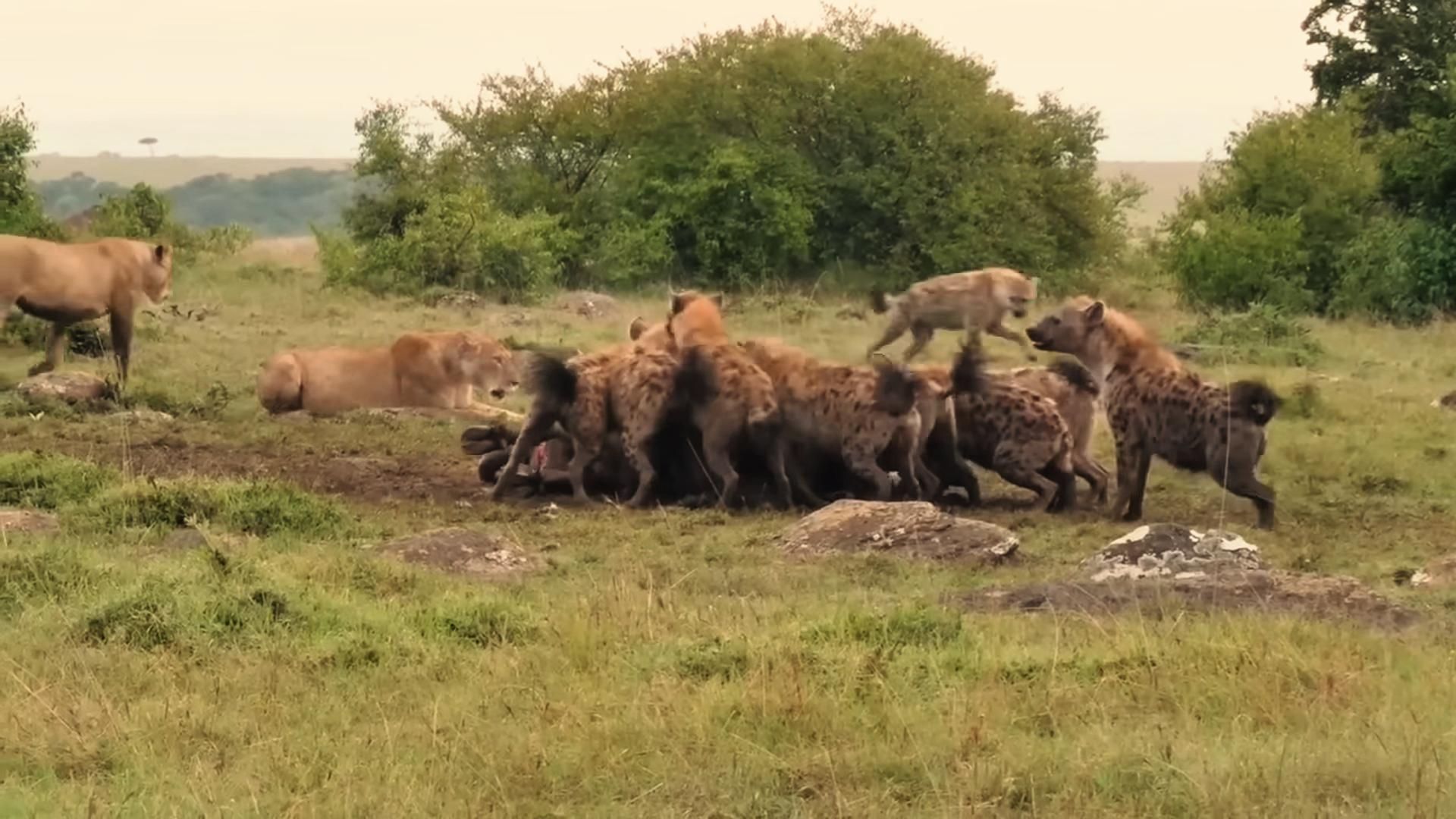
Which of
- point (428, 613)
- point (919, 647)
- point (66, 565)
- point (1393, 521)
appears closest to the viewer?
point (919, 647)

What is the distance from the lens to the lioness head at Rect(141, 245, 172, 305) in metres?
13.0

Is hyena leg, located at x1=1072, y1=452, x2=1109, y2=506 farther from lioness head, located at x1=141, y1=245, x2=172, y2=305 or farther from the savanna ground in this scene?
lioness head, located at x1=141, y1=245, x2=172, y2=305

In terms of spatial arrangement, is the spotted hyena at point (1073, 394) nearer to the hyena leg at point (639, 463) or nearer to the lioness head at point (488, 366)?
the hyena leg at point (639, 463)

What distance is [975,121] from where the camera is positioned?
2408 cm

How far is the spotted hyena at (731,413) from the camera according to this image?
30.0 feet

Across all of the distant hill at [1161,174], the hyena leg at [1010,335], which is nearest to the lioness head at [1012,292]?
the hyena leg at [1010,335]

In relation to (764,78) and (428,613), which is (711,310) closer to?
(428,613)

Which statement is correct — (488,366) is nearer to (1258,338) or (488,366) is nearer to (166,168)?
Answer: (1258,338)

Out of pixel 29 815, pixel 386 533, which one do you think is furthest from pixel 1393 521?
pixel 29 815

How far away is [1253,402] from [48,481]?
539 centimetres

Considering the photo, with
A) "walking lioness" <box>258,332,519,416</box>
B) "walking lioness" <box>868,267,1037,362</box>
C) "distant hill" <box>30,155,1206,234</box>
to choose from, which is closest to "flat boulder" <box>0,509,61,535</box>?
"walking lioness" <box>258,332,519,416</box>

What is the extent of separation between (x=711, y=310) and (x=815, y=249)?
14.1 meters

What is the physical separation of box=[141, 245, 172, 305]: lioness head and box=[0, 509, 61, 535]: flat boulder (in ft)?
17.3

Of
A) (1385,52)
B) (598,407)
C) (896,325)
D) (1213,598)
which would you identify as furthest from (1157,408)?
(1385,52)
